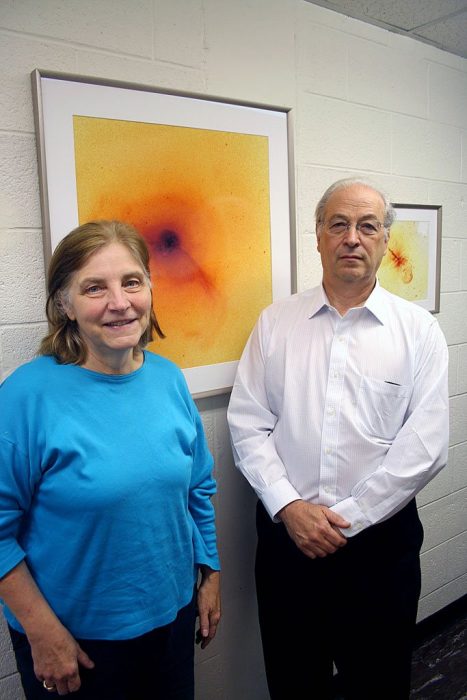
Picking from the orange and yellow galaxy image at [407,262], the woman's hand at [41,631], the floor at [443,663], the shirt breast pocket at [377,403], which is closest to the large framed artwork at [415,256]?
the orange and yellow galaxy image at [407,262]

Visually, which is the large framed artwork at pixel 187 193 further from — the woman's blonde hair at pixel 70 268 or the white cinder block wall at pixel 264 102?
the woman's blonde hair at pixel 70 268

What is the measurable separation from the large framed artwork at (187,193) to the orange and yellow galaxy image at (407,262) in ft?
1.85

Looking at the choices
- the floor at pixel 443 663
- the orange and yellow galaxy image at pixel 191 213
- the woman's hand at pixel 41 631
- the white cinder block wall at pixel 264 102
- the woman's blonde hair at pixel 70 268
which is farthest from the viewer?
the floor at pixel 443 663

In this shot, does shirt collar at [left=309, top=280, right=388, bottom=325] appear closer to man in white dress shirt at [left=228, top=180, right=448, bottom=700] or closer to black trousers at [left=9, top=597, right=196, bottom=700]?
man in white dress shirt at [left=228, top=180, right=448, bottom=700]

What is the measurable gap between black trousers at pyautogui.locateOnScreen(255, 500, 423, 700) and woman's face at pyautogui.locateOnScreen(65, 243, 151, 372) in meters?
0.80

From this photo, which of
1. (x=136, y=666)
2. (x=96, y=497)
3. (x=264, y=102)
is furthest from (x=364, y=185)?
(x=136, y=666)

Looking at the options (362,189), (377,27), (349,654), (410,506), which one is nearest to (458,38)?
(377,27)

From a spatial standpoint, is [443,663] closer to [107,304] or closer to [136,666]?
[136,666]

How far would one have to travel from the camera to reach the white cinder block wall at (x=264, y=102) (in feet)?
4.41

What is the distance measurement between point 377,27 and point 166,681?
7.32 feet

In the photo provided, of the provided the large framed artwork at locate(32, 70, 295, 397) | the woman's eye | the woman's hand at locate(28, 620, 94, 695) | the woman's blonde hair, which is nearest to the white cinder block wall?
the large framed artwork at locate(32, 70, 295, 397)

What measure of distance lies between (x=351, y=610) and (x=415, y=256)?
142 centimetres

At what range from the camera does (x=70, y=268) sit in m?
1.18

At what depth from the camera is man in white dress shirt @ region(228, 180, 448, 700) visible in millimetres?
1517
